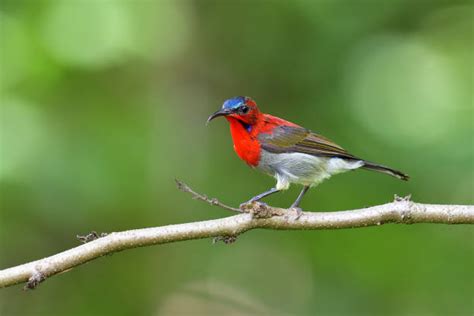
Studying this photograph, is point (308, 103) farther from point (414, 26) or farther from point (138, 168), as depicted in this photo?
point (138, 168)

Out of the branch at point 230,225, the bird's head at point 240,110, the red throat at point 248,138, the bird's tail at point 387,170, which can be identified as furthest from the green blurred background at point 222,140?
the branch at point 230,225

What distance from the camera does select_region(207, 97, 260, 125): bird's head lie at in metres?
5.37

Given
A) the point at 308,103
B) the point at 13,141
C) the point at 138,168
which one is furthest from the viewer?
the point at 308,103

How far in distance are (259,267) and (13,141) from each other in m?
3.93

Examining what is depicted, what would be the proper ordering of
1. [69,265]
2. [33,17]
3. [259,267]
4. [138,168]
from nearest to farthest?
[69,265]
[33,17]
[138,168]
[259,267]

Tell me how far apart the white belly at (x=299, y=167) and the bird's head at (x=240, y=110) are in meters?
0.32

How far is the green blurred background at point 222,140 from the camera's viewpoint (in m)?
7.19

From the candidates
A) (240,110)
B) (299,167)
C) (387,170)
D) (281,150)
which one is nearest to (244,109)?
(240,110)

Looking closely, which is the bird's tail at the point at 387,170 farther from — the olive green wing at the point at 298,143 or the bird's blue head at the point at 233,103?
the bird's blue head at the point at 233,103

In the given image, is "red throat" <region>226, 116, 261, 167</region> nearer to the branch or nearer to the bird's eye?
the bird's eye

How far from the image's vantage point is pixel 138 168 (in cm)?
778

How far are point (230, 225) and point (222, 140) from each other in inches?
210

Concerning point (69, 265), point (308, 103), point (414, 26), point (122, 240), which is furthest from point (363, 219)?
point (414, 26)

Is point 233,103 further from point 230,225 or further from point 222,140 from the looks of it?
point 222,140
